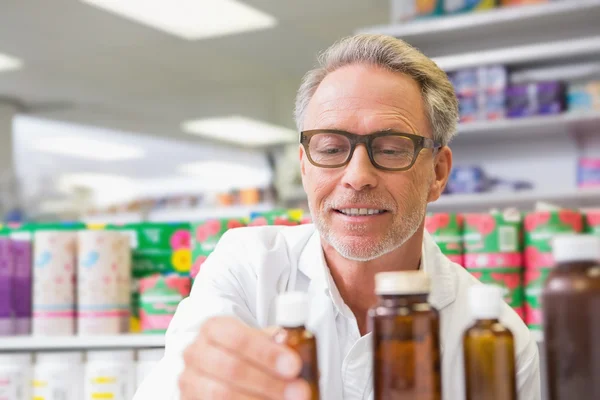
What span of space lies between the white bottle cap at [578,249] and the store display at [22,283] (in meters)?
1.68

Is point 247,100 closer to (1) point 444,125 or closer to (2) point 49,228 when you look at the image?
(2) point 49,228

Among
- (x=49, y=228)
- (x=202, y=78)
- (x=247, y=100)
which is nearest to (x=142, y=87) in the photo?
(x=202, y=78)

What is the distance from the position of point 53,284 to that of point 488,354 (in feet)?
5.04

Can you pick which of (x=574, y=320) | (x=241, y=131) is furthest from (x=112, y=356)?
(x=241, y=131)

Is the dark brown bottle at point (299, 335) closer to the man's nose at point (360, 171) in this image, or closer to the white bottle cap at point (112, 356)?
the man's nose at point (360, 171)

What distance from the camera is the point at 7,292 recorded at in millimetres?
1949

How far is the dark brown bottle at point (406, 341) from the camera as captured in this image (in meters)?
0.62

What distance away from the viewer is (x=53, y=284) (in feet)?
6.30

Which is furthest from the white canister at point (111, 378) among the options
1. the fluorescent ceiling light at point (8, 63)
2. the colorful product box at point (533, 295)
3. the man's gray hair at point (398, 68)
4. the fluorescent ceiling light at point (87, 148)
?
the fluorescent ceiling light at point (87, 148)

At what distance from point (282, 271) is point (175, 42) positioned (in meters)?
4.27

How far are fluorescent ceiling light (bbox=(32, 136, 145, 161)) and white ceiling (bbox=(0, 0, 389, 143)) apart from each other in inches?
20.6

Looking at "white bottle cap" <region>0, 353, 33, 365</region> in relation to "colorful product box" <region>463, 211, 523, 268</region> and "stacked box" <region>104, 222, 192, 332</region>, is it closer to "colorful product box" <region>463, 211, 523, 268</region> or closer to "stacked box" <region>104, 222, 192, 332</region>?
"stacked box" <region>104, 222, 192, 332</region>

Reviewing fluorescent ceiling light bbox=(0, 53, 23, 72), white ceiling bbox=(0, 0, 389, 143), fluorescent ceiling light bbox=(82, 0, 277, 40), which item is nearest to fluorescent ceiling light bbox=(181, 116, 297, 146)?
white ceiling bbox=(0, 0, 389, 143)

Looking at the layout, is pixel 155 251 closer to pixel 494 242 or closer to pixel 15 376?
pixel 15 376
